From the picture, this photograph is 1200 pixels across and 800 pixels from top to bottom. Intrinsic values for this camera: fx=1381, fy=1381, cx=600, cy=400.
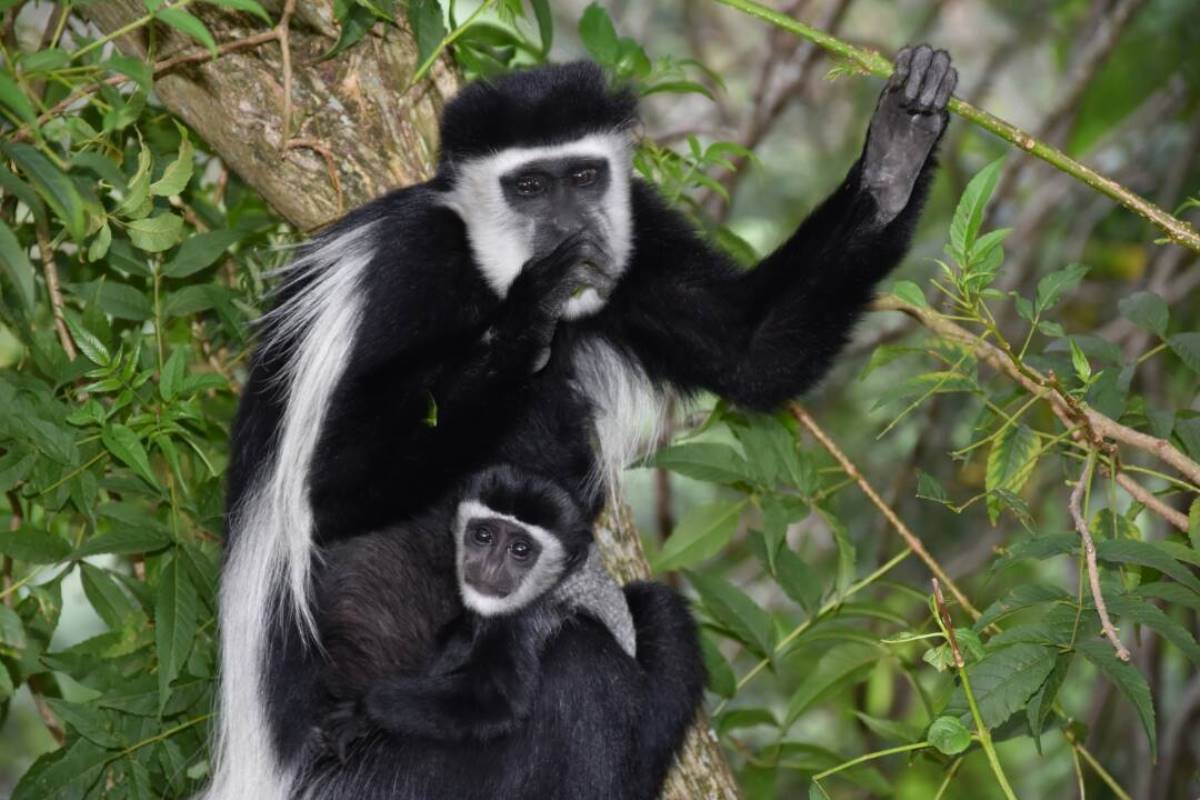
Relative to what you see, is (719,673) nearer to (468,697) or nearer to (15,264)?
(468,697)

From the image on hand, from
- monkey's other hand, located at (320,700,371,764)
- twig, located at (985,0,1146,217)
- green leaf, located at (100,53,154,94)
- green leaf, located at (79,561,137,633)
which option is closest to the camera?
green leaf, located at (100,53,154,94)

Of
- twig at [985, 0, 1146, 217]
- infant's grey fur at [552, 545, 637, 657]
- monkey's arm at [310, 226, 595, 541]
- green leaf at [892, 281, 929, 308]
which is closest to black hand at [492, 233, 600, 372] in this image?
monkey's arm at [310, 226, 595, 541]

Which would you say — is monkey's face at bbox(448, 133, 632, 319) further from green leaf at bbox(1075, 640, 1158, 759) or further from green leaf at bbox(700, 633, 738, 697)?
green leaf at bbox(1075, 640, 1158, 759)

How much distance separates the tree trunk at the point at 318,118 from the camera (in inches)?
104

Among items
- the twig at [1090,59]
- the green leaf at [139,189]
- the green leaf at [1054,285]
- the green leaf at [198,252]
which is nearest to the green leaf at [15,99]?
the green leaf at [139,189]

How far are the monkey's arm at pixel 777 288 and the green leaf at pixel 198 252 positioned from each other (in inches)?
32.0

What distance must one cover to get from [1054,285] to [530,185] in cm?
99

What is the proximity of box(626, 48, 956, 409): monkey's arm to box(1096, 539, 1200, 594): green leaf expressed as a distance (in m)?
0.82

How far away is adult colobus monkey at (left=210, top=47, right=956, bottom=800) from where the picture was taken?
238 centimetres

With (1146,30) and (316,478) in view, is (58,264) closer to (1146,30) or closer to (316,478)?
(316,478)

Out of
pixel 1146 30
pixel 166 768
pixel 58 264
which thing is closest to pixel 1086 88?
pixel 1146 30

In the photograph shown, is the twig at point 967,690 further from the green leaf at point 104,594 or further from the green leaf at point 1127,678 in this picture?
the green leaf at point 104,594

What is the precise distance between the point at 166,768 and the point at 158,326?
33.1 inches

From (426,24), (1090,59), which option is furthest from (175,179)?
(1090,59)
